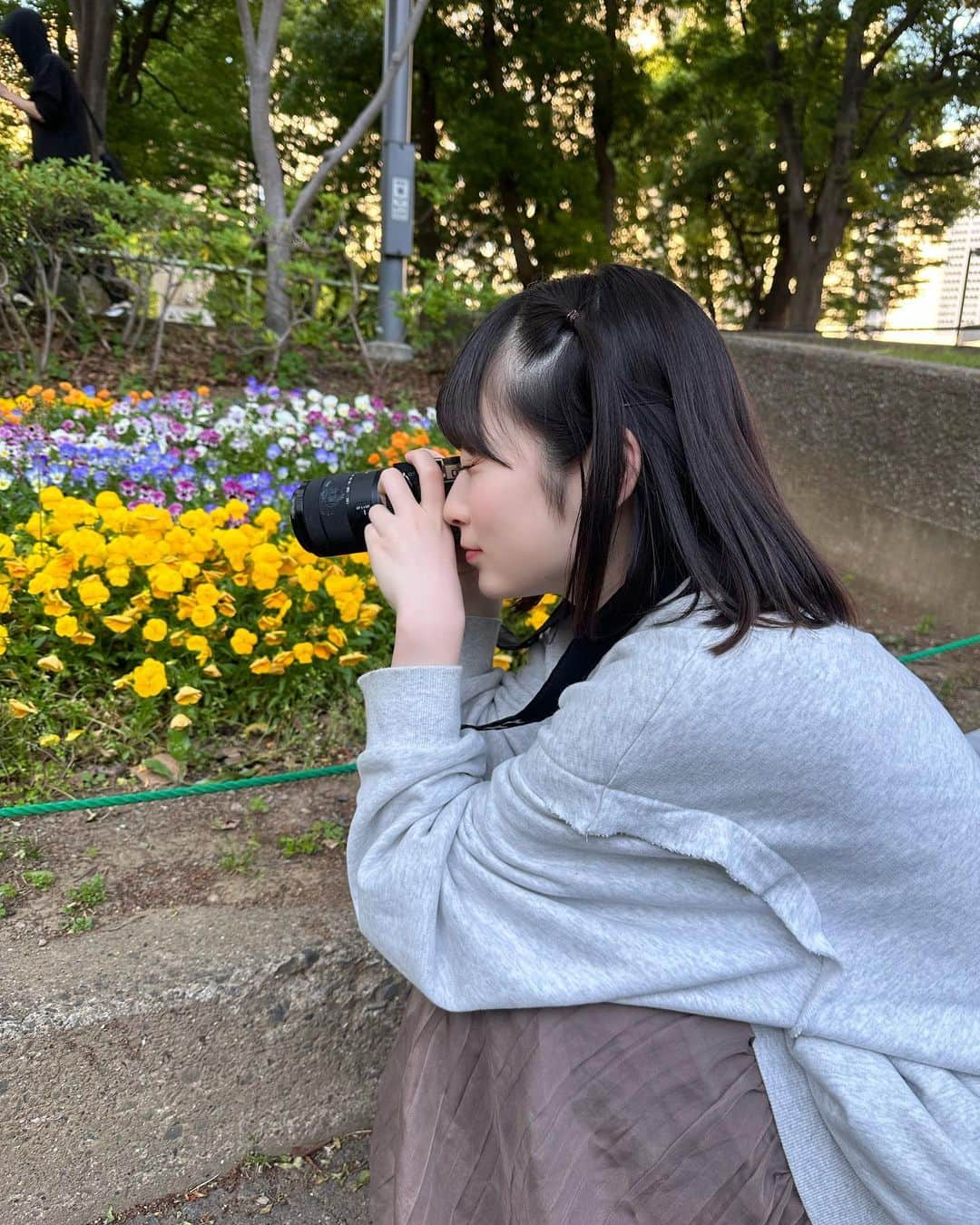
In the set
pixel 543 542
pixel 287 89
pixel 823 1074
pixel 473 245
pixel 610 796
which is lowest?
pixel 823 1074

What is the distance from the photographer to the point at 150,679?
196cm

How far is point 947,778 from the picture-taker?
1.02 metres

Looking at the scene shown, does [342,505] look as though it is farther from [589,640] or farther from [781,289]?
[781,289]

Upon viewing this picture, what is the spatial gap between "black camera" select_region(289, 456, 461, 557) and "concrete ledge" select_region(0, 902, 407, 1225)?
61 cm

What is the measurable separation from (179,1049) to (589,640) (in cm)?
83

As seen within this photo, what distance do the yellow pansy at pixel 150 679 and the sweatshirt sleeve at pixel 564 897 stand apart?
97cm

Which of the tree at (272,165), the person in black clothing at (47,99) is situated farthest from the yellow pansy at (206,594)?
the person in black clothing at (47,99)

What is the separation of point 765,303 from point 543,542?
14.7 m

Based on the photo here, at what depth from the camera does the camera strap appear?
3.77 feet

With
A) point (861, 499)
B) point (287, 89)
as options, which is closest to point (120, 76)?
point (287, 89)

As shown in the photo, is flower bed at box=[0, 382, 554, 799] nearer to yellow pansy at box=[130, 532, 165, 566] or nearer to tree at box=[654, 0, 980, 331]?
yellow pansy at box=[130, 532, 165, 566]

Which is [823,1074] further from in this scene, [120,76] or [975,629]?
[120,76]

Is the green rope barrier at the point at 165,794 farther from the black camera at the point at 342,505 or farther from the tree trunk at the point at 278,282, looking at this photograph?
the tree trunk at the point at 278,282

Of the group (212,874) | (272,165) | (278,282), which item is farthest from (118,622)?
(272,165)
